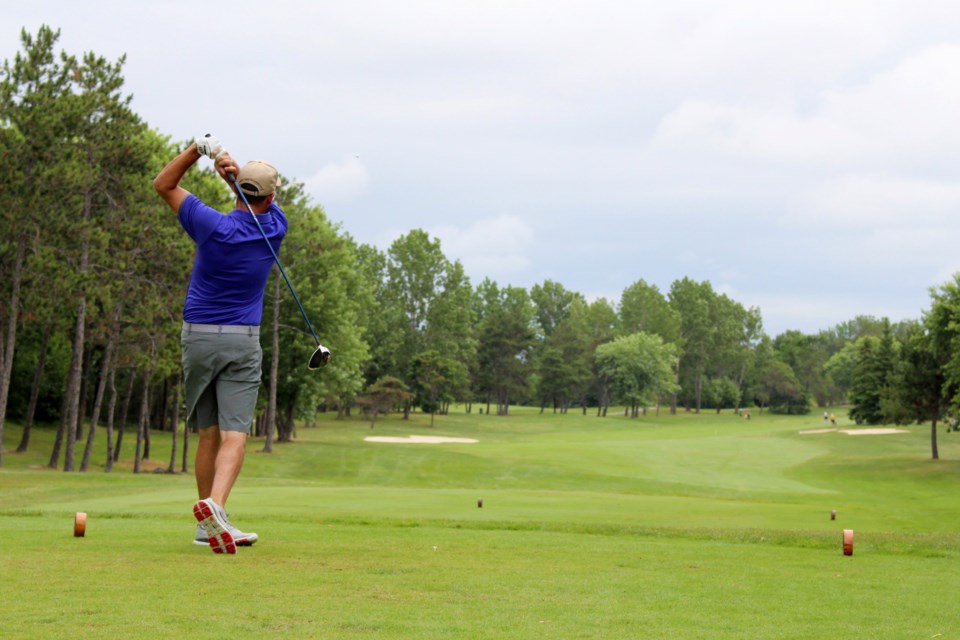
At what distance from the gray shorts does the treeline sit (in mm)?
30383

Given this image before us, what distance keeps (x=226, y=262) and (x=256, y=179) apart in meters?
0.63

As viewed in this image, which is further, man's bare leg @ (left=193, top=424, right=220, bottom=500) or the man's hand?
man's bare leg @ (left=193, top=424, right=220, bottom=500)

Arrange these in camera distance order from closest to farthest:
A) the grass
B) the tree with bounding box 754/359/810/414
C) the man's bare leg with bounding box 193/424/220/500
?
1. the grass
2. the man's bare leg with bounding box 193/424/220/500
3. the tree with bounding box 754/359/810/414

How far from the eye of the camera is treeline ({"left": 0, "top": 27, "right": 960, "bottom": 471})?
1422 inches

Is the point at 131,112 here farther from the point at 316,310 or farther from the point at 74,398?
the point at 316,310

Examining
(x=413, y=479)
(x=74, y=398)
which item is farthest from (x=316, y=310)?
(x=74, y=398)

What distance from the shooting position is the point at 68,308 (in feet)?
122

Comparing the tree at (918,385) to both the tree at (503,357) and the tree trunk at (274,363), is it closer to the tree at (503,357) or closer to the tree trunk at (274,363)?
the tree trunk at (274,363)

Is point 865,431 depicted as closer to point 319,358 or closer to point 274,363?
point 274,363

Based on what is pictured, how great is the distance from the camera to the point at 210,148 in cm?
710

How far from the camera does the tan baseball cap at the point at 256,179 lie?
7.25 meters

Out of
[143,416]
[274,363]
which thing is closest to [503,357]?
[274,363]

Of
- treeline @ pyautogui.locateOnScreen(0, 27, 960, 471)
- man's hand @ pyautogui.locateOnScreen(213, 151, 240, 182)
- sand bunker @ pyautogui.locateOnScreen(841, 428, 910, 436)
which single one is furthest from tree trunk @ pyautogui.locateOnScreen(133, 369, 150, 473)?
sand bunker @ pyautogui.locateOnScreen(841, 428, 910, 436)

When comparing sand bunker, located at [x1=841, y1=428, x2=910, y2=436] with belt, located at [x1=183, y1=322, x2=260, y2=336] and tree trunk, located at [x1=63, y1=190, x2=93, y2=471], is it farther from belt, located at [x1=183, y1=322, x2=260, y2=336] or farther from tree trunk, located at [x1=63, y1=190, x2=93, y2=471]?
belt, located at [x1=183, y1=322, x2=260, y2=336]
